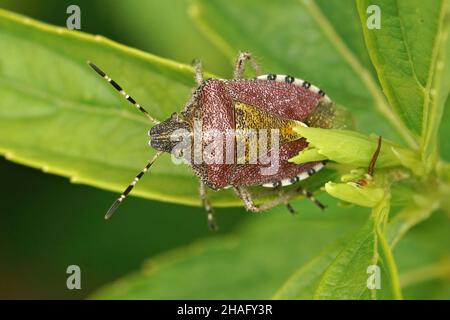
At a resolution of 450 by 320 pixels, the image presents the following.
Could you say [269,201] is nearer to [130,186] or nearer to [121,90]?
[130,186]

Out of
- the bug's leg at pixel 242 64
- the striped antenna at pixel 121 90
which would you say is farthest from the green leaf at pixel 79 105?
the bug's leg at pixel 242 64

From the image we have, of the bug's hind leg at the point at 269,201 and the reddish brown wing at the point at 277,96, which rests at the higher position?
the reddish brown wing at the point at 277,96
